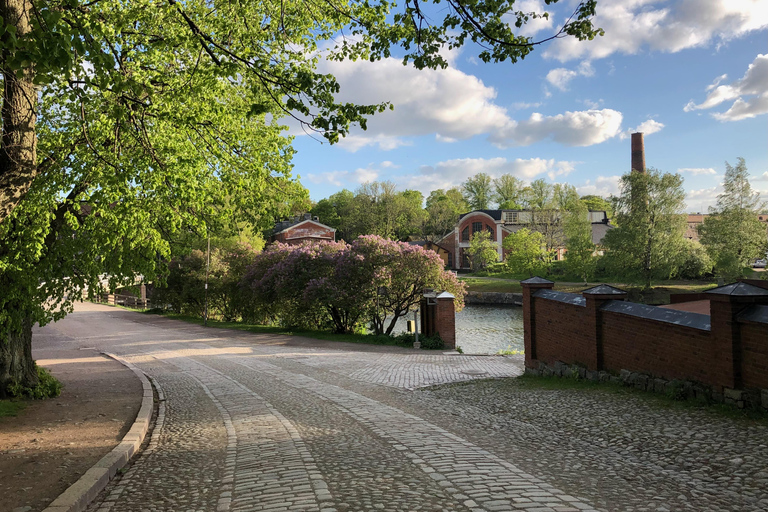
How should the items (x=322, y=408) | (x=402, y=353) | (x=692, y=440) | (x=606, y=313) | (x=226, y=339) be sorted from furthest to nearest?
(x=226, y=339) < (x=402, y=353) < (x=606, y=313) < (x=322, y=408) < (x=692, y=440)

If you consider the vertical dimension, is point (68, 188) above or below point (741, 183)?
below

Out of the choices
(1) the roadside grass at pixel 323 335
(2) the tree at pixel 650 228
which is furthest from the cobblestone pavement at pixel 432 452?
(2) the tree at pixel 650 228

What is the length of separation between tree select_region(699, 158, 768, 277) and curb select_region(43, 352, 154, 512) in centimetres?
4617

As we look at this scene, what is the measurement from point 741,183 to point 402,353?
4074 centimetres

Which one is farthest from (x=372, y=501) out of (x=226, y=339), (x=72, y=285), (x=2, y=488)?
(x=226, y=339)

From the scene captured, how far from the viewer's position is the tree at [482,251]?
6425 cm

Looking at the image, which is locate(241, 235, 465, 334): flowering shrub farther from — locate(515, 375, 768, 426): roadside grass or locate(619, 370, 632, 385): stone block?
locate(619, 370, 632, 385): stone block

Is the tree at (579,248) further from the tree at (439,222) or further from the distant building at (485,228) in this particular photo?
the tree at (439,222)

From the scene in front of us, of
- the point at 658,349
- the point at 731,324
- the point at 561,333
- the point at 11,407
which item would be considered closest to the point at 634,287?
the point at 561,333

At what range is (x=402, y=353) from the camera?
17672 mm

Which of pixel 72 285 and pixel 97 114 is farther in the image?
pixel 72 285

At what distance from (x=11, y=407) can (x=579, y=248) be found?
166 ft

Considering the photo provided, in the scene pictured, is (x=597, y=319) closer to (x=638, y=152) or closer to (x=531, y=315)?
(x=531, y=315)

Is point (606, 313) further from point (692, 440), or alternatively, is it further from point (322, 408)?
point (322, 408)
